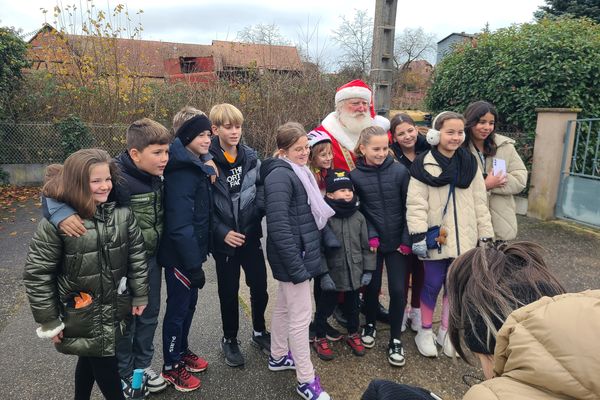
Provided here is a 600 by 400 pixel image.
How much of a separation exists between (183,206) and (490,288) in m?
1.79

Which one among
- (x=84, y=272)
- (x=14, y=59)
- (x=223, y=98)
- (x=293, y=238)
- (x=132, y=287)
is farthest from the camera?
(x=223, y=98)

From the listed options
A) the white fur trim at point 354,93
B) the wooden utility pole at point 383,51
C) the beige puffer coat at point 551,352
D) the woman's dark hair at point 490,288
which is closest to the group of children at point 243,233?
the white fur trim at point 354,93

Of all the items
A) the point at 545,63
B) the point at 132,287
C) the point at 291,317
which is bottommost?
the point at 291,317

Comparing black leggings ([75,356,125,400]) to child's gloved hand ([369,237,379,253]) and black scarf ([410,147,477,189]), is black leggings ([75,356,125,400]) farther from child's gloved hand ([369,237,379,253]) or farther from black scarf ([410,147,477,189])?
black scarf ([410,147,477,189])

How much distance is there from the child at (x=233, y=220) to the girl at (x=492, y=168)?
1801 millimetres

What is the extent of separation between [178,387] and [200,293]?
1.59 metres

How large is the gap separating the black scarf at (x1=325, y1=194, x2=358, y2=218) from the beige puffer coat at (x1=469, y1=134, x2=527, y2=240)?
1187mm

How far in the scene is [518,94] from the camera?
712 centimetres

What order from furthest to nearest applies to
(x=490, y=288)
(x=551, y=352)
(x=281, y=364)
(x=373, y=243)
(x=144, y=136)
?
(x=373, y=243) < (x=281, y=364) < (x=144, y=136) < (x=490, y=288) < (x=551, y=352)

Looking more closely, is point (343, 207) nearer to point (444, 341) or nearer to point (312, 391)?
point (312, 391)

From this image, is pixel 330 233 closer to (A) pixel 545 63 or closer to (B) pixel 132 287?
(B) pixel 132 287

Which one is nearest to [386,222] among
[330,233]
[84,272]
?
[330,233]

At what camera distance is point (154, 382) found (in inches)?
105

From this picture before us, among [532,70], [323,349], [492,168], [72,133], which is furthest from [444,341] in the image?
[72,133]
